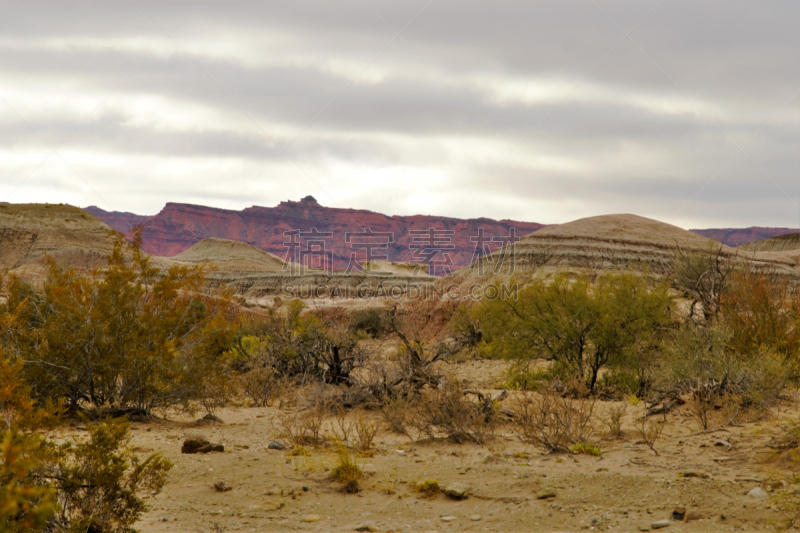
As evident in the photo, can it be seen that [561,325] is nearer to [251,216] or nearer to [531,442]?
[531,442]

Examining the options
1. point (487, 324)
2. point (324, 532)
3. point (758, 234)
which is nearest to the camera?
point (324, 532)

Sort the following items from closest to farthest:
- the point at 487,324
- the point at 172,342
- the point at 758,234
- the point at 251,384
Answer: the point at 172,342 < the point at 251,384 < the point at 487,324 < the point at 758,234

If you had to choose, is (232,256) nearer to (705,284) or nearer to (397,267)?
(397,267)

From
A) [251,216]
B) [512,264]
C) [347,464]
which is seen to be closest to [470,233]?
[251,216]

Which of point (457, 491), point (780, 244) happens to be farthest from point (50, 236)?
point (780, 244)

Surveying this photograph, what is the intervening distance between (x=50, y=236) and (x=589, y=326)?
67.8 m

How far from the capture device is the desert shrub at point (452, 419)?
7.98m

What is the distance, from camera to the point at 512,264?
43.6 metres

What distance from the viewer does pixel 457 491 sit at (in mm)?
5676

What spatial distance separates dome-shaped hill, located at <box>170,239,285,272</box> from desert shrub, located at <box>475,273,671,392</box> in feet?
239

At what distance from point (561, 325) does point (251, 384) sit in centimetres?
705

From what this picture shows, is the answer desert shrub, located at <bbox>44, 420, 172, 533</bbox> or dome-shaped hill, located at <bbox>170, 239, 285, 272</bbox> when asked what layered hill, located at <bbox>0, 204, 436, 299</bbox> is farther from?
desert shrub, located at <bbox>44, 420, 172, 533</bbox>

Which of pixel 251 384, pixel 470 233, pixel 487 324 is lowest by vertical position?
pixel 251 384

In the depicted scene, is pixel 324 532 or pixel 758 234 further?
pixel 758 234
